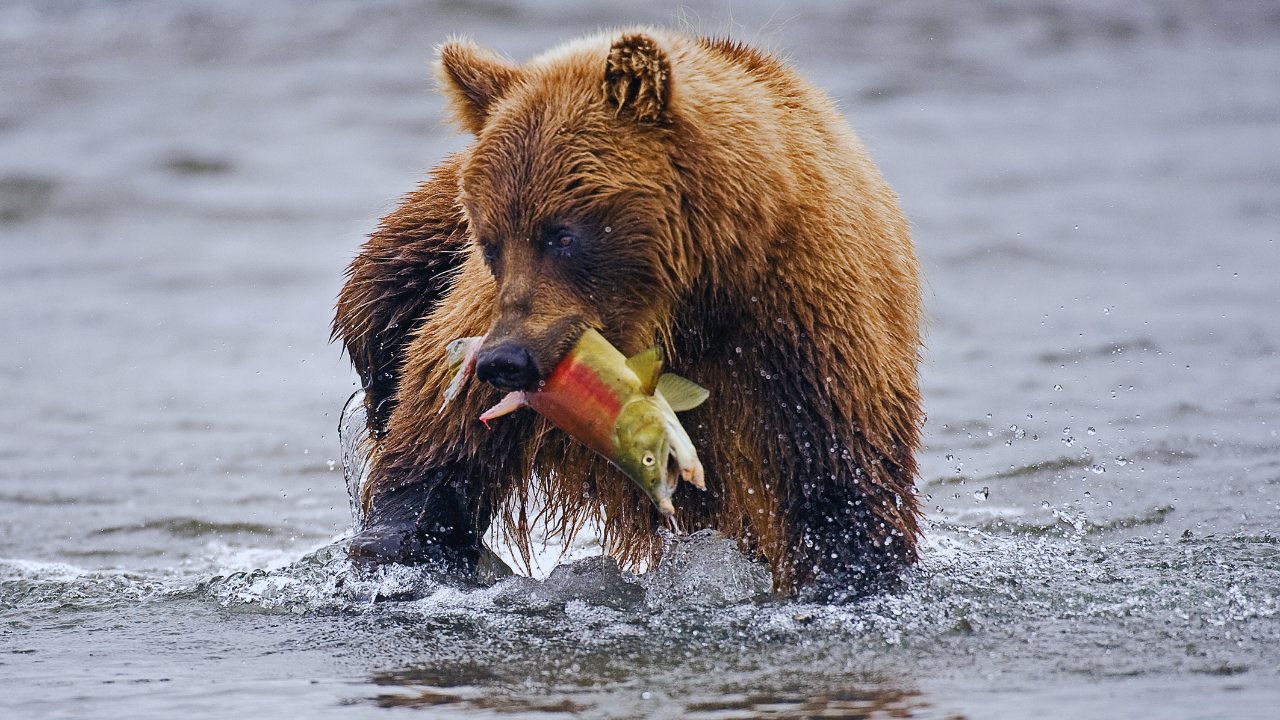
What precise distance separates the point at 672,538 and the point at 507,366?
4.05ft

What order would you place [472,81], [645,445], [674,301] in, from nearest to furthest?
[645,445] → [674,301] → [472,81]

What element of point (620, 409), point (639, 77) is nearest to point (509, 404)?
point (620, 409)

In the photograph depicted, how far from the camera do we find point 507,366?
3.84 metres

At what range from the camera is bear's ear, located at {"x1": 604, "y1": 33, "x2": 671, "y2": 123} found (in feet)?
13.1

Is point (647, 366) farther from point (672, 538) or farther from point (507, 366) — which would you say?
point (672, 538)

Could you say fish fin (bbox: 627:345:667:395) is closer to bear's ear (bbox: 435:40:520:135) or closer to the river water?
the river water

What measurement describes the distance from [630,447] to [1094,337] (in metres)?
7.16

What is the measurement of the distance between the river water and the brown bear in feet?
0.75

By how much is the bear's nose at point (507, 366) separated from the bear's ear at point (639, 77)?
0.73 metres

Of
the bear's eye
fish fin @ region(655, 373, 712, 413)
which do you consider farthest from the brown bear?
fish fin @ region(655, 373, 712, 413)

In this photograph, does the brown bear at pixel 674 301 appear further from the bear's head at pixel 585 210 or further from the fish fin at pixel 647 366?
the fish fin at pixel 647 366

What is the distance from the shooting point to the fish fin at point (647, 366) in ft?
13.2

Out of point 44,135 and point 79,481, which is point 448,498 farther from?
point 44,135

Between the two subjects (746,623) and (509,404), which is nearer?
(509,404)
